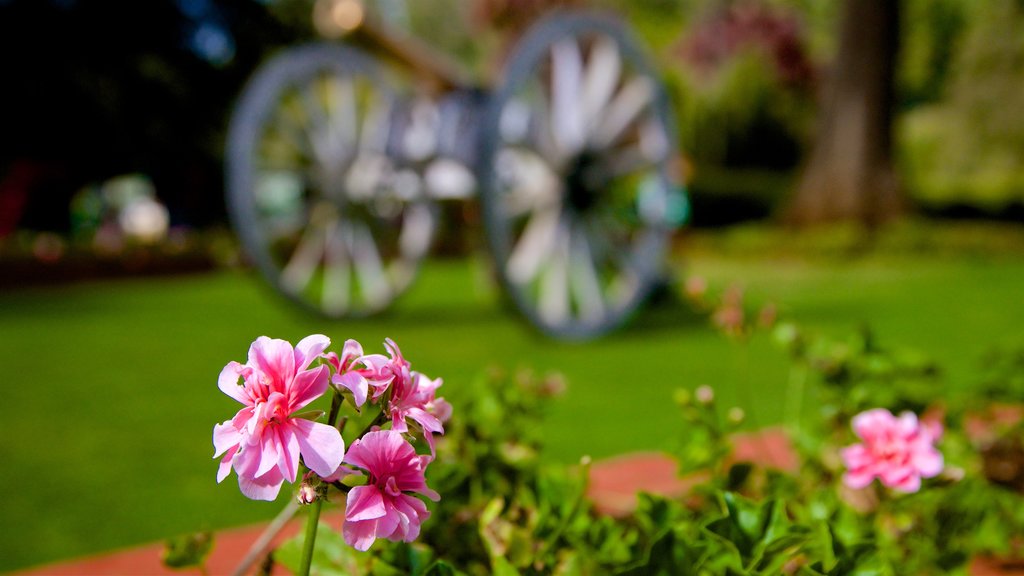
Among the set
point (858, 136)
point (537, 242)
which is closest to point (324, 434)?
point (537, 242)

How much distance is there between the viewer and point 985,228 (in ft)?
36.4

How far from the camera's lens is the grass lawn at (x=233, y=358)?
2.28 meters

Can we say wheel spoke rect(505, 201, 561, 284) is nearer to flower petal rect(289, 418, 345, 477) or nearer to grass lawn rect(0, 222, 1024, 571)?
grass lawn rect(0, 222, 1024, 571)

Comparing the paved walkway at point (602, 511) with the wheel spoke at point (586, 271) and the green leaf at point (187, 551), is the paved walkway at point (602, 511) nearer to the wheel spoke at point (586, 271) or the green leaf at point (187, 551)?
the green leaf at point (187, 551)

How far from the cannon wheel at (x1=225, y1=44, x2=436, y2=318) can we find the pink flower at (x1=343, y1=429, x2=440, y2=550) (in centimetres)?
468

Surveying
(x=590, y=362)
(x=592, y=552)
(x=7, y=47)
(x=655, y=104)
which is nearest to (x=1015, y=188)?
(x=655, y=104)

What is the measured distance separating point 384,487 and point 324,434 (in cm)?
7

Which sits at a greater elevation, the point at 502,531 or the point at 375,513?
the point at 375,513

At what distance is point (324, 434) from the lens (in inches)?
25.8

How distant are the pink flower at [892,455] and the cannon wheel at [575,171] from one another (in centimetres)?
345

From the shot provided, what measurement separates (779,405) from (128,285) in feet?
23.6

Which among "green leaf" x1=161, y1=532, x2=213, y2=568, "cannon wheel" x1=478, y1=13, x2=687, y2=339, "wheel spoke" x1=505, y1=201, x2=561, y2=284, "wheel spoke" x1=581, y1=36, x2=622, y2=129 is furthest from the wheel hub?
"green leaf" x1=161, y1=532, x2=213, y2=568

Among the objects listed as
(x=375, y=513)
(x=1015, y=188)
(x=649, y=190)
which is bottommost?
(x=1015, y=188)

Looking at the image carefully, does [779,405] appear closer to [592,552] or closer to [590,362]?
[590,362]
